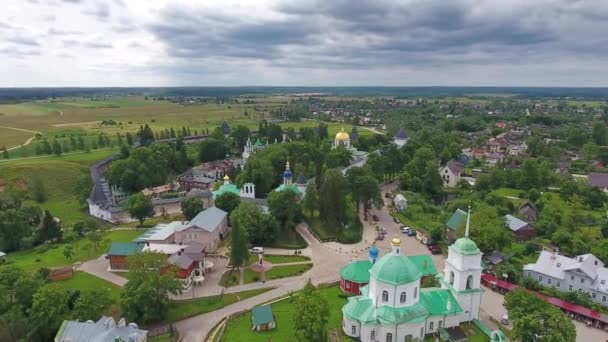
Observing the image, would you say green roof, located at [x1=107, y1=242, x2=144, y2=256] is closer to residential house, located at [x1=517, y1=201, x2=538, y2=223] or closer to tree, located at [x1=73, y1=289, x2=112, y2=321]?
tree, located at [x1=73, y1=289, x2=112, y2=321]

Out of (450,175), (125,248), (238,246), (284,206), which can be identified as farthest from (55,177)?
(450,175)

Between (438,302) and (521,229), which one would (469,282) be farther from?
(521,229)

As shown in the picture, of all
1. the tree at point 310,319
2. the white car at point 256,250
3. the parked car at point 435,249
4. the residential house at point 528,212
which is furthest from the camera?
the residential house at point 528,212

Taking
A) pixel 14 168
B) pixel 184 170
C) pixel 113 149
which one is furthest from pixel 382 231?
pixel 113 149

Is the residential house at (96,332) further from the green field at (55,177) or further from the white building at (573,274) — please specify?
the green field at (55,177)

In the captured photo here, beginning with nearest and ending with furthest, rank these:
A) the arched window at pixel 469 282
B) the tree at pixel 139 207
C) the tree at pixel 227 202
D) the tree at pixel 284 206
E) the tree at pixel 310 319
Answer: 1. the tree at pixel 310 319
2. the arched window at pixel 469 282
3. the tree at pixel 284 206
4. the tree at pixel 139 207
5. the tree at pixel 227 202

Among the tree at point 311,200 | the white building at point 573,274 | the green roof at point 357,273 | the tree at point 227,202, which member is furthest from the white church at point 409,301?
the tree at point 227,202

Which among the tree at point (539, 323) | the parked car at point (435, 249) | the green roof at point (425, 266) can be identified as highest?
the tree at point (539, 323)
